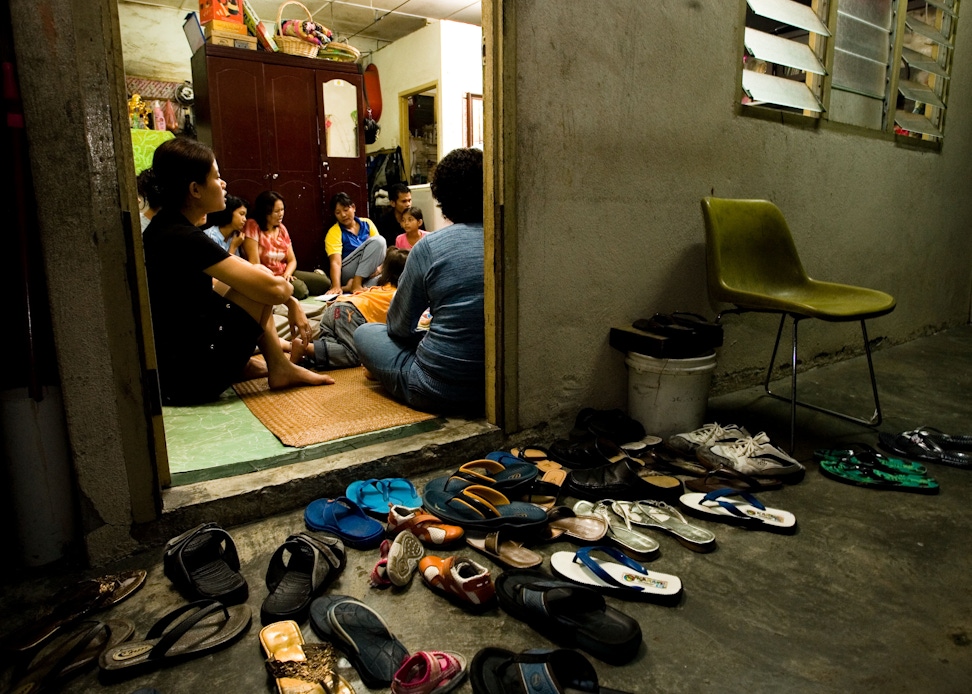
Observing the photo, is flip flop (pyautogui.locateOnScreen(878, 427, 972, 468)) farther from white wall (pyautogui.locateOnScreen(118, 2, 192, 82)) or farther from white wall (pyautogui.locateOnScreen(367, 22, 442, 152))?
white wall (pyautogui.locateOnScreen(118, 2, 192, 82))

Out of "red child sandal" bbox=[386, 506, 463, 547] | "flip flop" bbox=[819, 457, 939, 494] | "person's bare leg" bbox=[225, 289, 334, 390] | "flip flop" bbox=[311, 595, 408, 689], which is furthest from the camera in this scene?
"person's bare leg" bbox=[225, 289, 334, 390]

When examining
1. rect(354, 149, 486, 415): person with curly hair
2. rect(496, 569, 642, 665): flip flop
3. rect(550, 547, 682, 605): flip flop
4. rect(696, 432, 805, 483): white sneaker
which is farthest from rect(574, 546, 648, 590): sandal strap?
rect(354, 149, 486, 415): person with curly hair

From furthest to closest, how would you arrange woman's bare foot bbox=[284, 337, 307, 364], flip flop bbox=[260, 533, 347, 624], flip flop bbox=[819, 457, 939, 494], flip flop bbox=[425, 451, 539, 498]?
woman's bare foot bbox=[284, 337, 307, 364] < flip flop bbox=[819, 457, 939, 494] < flip flop bbox=[425, 451, 539, 498] < flip flop bbox=[260, 533, 347, 624]

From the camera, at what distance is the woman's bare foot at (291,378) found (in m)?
3.07

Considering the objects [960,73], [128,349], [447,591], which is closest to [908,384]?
[960,73]

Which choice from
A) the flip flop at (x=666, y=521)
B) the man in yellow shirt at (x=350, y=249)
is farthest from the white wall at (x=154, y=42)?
the flip flop at (x=666, y=521)

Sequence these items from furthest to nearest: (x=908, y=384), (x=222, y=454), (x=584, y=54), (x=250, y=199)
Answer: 1. (x=250, y=199)
2. (x=908, y=384)
3. (x=584, y=54)
4. (x=222, y=454)

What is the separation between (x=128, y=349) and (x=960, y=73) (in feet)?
17.7

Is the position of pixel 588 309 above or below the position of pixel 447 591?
above

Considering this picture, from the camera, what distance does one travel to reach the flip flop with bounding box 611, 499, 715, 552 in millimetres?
1838

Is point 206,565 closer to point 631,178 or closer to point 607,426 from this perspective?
point 607,426

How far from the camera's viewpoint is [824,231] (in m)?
3.57

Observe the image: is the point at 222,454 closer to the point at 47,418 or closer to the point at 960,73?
the point at 47,418

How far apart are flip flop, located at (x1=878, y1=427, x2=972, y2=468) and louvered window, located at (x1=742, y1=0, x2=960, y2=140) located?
170cm
